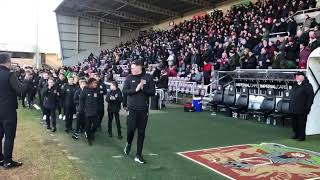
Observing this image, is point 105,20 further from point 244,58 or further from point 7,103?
point 7,103

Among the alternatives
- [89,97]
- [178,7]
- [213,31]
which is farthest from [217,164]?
[178,7]

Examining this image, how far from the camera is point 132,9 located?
38.4m

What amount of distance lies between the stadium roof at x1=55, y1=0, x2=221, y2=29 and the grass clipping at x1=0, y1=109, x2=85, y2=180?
78.1 feet

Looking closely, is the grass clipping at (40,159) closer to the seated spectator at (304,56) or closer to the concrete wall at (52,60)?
the seated spectator at (304,56)

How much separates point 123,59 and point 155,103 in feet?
55.2

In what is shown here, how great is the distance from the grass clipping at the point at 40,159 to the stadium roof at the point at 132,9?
23.8m

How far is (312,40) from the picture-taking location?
1291cm

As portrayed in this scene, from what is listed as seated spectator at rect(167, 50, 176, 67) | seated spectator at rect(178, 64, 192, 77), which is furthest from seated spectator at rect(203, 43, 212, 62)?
seated spectator at rect(167, 50, 176, 67)

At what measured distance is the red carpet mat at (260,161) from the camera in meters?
6.27

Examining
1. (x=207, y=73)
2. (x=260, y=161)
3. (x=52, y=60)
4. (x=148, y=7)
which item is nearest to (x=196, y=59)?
(x=207, y=73)

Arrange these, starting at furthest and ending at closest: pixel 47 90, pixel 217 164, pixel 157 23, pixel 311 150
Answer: pixel 157 23 → pixel 47 90 → pixel 311 150 → pixel 217 164

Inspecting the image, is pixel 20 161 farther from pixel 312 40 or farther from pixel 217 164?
pixel 312 40

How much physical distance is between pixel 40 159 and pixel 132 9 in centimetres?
3260

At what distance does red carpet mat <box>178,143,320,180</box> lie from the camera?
6.27 meters
